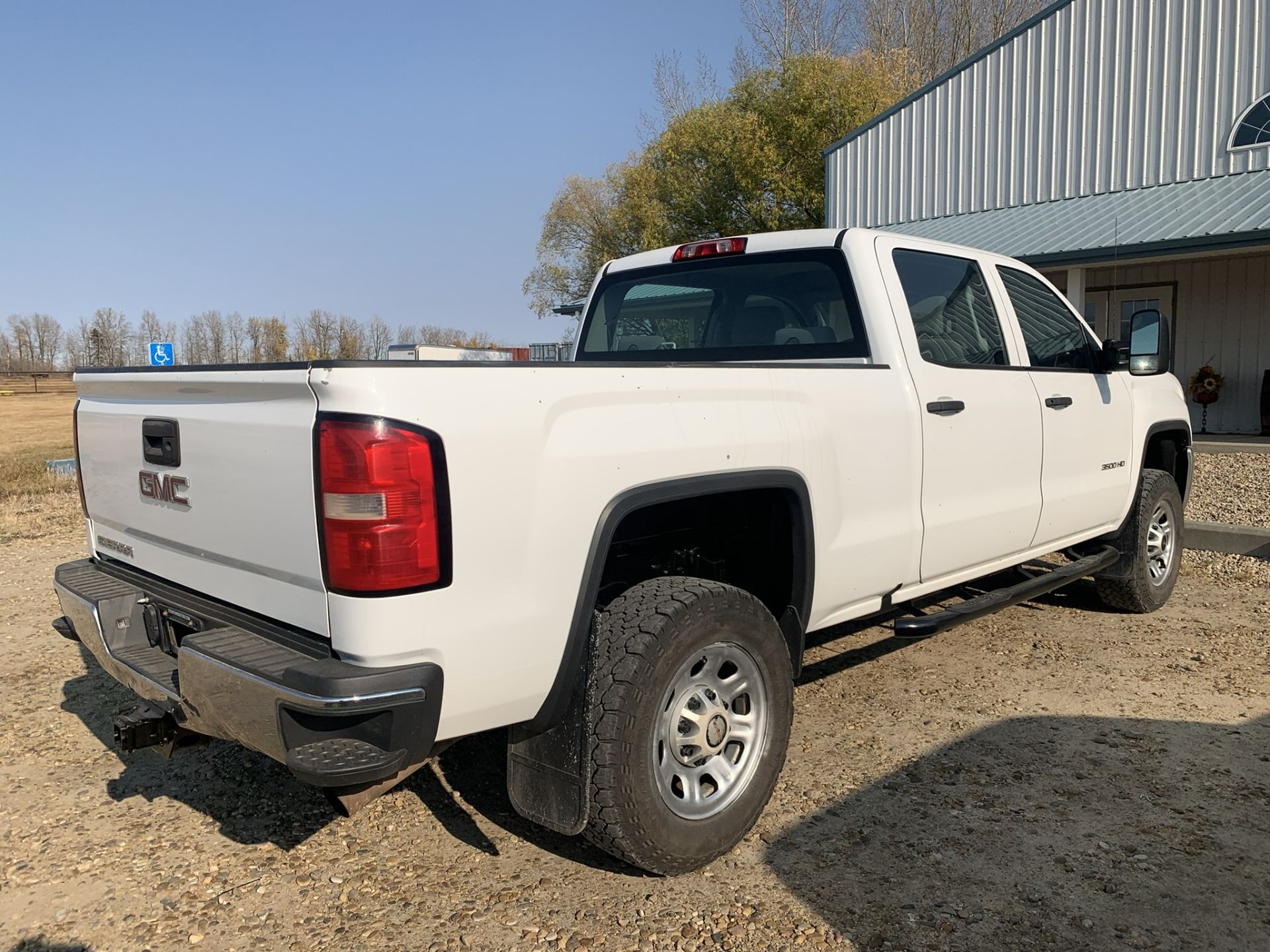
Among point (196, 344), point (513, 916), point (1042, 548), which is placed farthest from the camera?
point (196, 344)

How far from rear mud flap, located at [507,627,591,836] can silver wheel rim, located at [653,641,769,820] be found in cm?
22

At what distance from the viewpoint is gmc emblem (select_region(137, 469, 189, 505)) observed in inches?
111

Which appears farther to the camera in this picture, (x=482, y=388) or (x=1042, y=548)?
(x=1042, y=548)

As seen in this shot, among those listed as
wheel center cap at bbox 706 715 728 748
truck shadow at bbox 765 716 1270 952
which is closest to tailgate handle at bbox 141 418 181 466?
wheel center cap at bbox 706 715 728 748

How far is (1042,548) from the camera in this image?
4.61m

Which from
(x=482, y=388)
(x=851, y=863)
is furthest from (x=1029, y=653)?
(x=482, y=388)

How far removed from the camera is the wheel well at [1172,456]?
18.9 feet

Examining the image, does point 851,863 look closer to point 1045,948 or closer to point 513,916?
point 1045,948

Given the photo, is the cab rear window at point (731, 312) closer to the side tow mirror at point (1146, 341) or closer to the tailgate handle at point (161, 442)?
the tailgate handle at point (161, 442)

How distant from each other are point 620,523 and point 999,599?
6.95ft

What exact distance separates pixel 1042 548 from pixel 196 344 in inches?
1882

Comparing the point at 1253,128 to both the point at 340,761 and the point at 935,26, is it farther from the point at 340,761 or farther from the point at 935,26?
the point at 935,26

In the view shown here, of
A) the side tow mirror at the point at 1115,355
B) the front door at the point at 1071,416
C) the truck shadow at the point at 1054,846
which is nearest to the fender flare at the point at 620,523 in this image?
the truck shadow at the point at 1054,846

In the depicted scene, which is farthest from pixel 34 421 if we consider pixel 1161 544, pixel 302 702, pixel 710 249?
pixel 302 702
